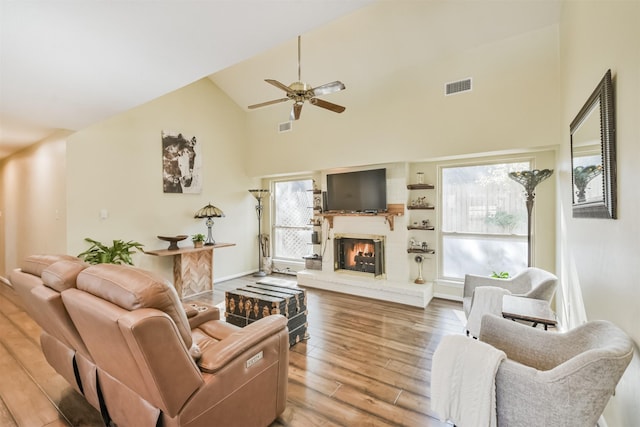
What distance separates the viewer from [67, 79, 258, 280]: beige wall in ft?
13.9

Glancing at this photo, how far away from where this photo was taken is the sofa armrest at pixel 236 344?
1529 mm

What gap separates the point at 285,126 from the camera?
19.5ft

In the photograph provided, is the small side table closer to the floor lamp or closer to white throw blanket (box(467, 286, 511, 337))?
white throw blanket (box(467, 286, 511, 337))

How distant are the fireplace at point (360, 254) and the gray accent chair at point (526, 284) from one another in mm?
1793

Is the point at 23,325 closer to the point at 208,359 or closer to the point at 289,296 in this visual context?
the point at 289,296

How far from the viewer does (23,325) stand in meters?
3.71

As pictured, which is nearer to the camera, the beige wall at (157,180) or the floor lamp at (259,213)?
the beige wall at (157,180)

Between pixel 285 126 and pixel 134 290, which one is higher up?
pixel 285 126

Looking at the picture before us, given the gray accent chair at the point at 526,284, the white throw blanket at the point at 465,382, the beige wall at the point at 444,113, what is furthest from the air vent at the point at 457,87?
the white throw blanket at the point at 465,382

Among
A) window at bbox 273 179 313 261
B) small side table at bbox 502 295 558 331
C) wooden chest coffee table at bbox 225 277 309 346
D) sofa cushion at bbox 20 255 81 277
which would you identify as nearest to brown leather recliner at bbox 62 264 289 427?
sofa cushion at bbox 20 255 81 277

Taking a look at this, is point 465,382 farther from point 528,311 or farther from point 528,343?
point 528,311

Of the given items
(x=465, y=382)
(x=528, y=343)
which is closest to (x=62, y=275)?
(x=465, y=382)

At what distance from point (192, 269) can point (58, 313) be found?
348 centimetres

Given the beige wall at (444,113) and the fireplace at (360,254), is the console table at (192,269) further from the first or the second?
the beige wall at (444,113)
